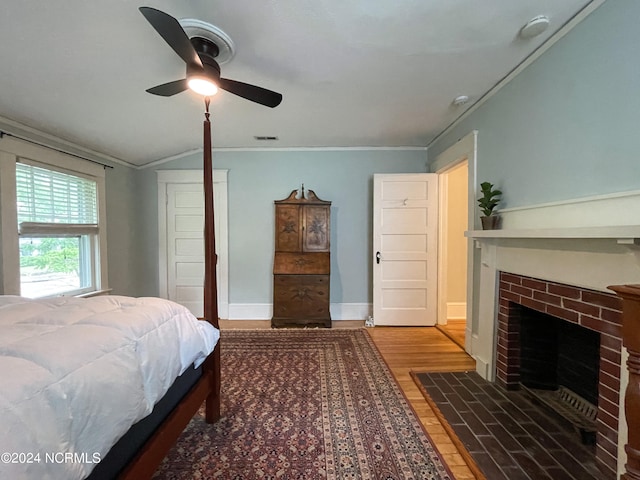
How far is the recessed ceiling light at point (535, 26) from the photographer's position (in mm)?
1594

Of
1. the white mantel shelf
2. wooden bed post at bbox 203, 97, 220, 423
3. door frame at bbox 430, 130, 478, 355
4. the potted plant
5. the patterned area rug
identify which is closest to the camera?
the white mantel shelf

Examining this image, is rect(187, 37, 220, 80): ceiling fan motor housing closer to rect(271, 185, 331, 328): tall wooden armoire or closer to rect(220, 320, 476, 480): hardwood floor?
rect(271, 185, 331, 328): tall wooden armoire

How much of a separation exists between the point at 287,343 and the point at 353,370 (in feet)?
2.83

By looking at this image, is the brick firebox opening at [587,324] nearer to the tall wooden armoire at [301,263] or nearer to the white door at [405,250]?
the white door at [405,250]

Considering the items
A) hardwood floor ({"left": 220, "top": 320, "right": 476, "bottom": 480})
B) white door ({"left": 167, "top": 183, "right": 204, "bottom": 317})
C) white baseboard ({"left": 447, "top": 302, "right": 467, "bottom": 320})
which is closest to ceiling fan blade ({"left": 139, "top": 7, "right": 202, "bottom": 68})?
hardwood floor ({"left": 220, "top": 320, "right": 476, "bottom": 480})

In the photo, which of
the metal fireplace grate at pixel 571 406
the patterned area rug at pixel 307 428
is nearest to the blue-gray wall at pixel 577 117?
the metal fireplace grate at pixel 571 406

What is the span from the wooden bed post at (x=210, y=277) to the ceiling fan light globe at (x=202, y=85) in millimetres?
55

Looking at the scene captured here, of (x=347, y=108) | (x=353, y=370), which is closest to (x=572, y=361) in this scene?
(x=353, y=370)

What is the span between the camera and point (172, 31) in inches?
51.3

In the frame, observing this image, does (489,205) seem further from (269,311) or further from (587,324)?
(269,311)

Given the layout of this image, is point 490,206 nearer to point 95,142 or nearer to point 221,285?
point 221,285

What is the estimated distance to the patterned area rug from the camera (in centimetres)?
144

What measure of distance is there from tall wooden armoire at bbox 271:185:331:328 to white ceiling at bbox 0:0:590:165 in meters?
1.07
